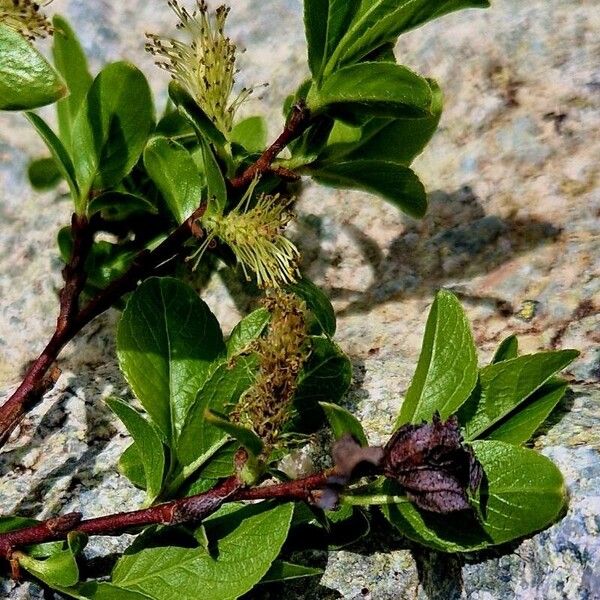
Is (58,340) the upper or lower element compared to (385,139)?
lower

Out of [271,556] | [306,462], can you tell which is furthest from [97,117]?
[271,556]

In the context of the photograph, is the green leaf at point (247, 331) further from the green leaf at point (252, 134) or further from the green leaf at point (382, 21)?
the green leaf at point (252, 134)

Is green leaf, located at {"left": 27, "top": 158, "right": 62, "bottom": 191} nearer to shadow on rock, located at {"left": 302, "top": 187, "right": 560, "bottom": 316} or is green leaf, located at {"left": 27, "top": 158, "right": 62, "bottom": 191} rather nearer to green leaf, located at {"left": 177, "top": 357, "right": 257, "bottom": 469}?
shadow on rock, located at {"left": 302, "top": 187, "right": 560, "bottom": 316}

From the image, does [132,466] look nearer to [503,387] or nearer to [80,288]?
[80,288]

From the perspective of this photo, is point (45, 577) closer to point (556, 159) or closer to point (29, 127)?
point (556, 159)

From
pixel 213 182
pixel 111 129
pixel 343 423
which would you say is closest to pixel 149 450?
pixel 343 423

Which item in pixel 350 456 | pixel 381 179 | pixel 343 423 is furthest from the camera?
pixel 381 179
